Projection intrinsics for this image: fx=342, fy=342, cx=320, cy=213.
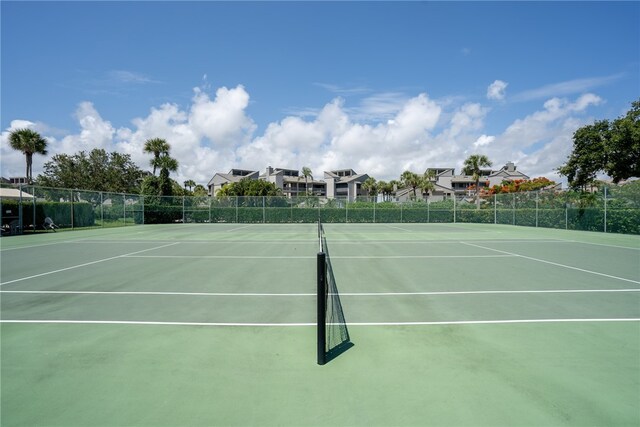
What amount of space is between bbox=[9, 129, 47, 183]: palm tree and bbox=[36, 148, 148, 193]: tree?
45.1ft

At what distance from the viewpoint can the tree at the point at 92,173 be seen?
51719 millimetres

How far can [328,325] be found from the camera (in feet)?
16.9

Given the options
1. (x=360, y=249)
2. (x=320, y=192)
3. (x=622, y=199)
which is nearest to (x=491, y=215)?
(x=622, y=199)

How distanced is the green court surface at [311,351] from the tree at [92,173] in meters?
50.6

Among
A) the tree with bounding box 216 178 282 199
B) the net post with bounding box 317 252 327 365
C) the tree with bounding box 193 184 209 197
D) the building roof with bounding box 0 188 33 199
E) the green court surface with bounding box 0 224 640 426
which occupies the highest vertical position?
the tree with bounding box 193 184 209 197

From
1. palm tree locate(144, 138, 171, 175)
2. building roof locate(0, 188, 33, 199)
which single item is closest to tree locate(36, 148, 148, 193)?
palm tree locate(144, 138, 171, 175)

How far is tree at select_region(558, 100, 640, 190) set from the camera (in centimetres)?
2433

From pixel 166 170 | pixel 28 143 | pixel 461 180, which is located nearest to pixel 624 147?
pixel 166 170

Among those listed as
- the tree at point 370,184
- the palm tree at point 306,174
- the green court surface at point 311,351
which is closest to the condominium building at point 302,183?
the palm tree at point 306,174

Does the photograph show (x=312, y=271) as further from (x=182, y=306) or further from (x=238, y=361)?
(x=238, y=361)

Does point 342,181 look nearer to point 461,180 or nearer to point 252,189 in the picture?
point 461,180

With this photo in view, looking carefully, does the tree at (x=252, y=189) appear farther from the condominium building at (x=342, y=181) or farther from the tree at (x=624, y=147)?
the tree at (x=624, y=147)

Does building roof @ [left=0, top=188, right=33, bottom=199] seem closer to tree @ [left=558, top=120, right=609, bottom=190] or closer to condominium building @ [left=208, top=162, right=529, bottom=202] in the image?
tree @ [left=558, top=120, right=609, bottom=190]

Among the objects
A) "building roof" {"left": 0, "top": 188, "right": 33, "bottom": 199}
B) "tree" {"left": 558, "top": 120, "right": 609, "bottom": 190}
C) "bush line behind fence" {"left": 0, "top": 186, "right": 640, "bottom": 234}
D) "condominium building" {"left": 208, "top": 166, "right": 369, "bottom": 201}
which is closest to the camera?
"bush line behind fence" {"left": 0, "top": 186, "right": 640, "bottom": 234}
